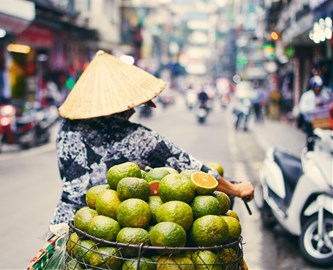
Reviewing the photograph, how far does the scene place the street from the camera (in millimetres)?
5547

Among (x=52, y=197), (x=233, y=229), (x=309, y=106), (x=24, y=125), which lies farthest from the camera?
(x=24, y=125)

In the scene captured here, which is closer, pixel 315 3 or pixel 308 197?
pixel 308 197

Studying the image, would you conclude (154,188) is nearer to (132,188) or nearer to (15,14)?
(132,188)

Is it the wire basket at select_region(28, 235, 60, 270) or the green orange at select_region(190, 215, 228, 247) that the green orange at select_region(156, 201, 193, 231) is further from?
the wire basket at select_region(28, 235, 60, 270)

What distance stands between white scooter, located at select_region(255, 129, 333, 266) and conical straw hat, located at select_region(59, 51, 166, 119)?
241 cm

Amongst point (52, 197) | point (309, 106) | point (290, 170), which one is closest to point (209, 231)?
point (290, 170)

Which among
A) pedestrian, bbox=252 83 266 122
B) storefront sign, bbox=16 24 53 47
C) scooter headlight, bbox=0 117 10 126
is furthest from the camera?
pedestrian, bbox=252 83 266 122

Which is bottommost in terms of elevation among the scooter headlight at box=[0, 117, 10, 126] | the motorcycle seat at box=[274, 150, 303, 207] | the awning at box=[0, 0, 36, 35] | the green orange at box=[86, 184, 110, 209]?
the scooter headlight at box=[0, 117, 10, 126]

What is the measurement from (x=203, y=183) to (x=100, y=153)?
891 mm

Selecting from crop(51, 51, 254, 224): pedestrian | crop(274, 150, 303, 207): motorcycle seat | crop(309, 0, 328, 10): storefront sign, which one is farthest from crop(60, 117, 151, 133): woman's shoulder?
crop(309, 0, 328, 10): storefront sign

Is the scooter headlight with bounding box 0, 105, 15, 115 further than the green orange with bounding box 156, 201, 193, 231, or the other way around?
the scooter headlight with bounding box 0, 105, 15, 115

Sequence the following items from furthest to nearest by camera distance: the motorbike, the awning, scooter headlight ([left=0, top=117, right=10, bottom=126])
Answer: the awning, the motorbike, scooter headlight ([left=0, top=117, right=10, bottom=126])

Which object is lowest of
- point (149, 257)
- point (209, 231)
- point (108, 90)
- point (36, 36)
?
point (149, 257)

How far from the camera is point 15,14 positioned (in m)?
19.1
